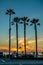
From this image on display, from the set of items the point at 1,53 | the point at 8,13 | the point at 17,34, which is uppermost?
the point at 8,13

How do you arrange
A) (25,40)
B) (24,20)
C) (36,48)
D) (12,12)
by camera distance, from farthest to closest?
(24,20), (12,12), (25,40), (36,48)

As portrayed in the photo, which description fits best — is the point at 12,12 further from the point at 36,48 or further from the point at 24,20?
the point at 36,48

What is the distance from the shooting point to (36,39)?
53906 millimetres

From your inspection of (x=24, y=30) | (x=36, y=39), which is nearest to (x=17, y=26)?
(x=24, y=30)

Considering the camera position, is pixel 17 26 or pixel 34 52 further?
pixel 17 26

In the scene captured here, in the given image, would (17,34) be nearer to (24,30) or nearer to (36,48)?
(24,30)

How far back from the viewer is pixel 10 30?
176ft

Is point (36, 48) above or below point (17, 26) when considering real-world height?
below

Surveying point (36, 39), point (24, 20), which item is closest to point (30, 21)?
point (24, 20)

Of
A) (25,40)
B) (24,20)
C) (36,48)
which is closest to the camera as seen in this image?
(36,48)

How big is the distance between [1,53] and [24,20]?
12.5 metres

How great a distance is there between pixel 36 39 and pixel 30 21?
11488 mm

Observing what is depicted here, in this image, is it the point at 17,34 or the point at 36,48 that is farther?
the point at 17,34

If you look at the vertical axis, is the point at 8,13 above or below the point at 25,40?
above
